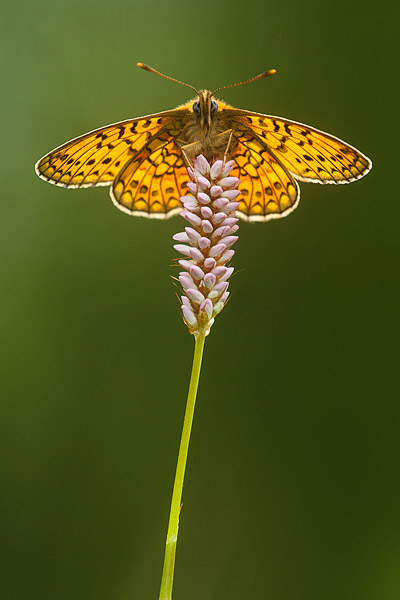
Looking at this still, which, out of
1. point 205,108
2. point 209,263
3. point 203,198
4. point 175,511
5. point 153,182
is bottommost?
point 175,511

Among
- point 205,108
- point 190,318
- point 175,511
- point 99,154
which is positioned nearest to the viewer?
point 175,511

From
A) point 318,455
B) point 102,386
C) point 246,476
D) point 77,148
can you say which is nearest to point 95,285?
point 102,386

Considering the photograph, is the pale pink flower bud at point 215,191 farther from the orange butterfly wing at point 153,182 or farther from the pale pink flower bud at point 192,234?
the orange butterfly wing at point 153,182

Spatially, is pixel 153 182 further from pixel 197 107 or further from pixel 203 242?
pixel 203 242

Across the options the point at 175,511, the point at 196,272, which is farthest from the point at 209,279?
the point at 175,511

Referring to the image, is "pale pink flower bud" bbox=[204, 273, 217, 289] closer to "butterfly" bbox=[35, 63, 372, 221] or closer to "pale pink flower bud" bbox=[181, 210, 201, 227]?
"pale pink flower bud" bbox=[181, 210, 201, 227]

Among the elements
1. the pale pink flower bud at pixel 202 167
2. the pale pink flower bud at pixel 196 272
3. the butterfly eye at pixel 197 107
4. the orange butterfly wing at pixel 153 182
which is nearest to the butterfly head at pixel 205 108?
the butterfly eye at pixel 197 107

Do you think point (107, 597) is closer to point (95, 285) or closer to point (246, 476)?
point (246, 476)
